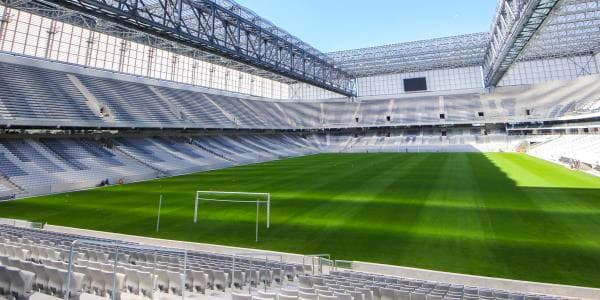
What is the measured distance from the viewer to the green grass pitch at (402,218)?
35.2ft

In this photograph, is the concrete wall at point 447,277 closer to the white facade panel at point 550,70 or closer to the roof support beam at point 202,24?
the roof support beam at point 202,24

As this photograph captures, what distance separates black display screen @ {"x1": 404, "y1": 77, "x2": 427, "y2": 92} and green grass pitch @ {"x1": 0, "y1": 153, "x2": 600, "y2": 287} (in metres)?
48.9

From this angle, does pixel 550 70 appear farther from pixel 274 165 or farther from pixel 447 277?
pixel 447 277

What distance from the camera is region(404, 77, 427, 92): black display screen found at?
73244mm

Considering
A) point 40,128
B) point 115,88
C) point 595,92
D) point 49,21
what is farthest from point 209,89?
point 595,92

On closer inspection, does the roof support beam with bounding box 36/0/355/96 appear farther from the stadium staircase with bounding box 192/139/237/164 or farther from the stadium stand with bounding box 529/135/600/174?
the stadium stand with bounding box 529/135/600/174

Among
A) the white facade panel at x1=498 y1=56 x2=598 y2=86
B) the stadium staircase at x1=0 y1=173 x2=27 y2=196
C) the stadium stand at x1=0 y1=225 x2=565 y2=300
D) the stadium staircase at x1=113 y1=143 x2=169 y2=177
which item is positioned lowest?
the stadium stand at x1=0 y1=225 x2=565 y2=300

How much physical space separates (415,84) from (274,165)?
47624mm

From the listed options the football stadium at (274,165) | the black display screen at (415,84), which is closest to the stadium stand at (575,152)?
the football stadium at (274,165)

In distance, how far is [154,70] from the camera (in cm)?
4975

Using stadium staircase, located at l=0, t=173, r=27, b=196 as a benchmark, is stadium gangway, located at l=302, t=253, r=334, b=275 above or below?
below

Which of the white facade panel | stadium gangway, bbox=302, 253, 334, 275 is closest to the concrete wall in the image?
stadium gangway, bbox=302, 253, 334, 275

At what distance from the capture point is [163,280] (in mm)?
6988

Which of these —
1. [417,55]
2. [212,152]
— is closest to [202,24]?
[212,152]
